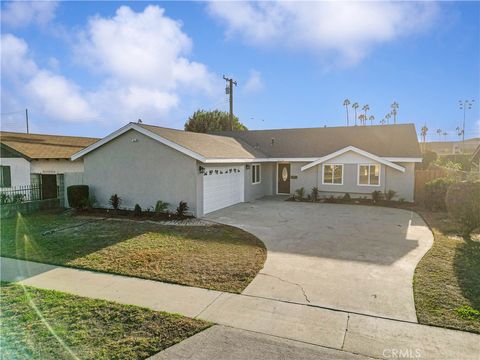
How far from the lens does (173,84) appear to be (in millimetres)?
18625

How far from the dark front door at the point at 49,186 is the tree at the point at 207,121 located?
21400mm

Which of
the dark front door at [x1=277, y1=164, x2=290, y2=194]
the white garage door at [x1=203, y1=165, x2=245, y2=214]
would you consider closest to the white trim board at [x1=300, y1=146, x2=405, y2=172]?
the dark front door at [x1=277, y1=164, x2=290, y2=194]

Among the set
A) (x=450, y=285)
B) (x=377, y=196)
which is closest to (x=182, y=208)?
(x=450, y=285)

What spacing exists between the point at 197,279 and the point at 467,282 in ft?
17.5

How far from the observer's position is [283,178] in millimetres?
20953

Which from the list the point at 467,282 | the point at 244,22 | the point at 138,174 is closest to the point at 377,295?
the point at 467,282

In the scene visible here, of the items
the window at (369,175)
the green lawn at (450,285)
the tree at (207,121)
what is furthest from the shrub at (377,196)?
the tree at (207,121)

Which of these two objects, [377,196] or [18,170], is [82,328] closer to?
[18,170]

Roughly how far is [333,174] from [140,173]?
431 inches

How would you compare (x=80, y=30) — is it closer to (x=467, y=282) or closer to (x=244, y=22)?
(x=244, y=22)

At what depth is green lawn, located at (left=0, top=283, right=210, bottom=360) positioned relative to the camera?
391cm

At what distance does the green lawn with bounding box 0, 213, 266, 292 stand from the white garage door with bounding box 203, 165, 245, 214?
111 inches

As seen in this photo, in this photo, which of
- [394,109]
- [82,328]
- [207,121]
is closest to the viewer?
[82,328]

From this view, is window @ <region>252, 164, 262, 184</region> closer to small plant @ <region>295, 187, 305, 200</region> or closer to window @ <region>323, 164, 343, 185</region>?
small plant @ <region>295, 187, 305, 200</region>
